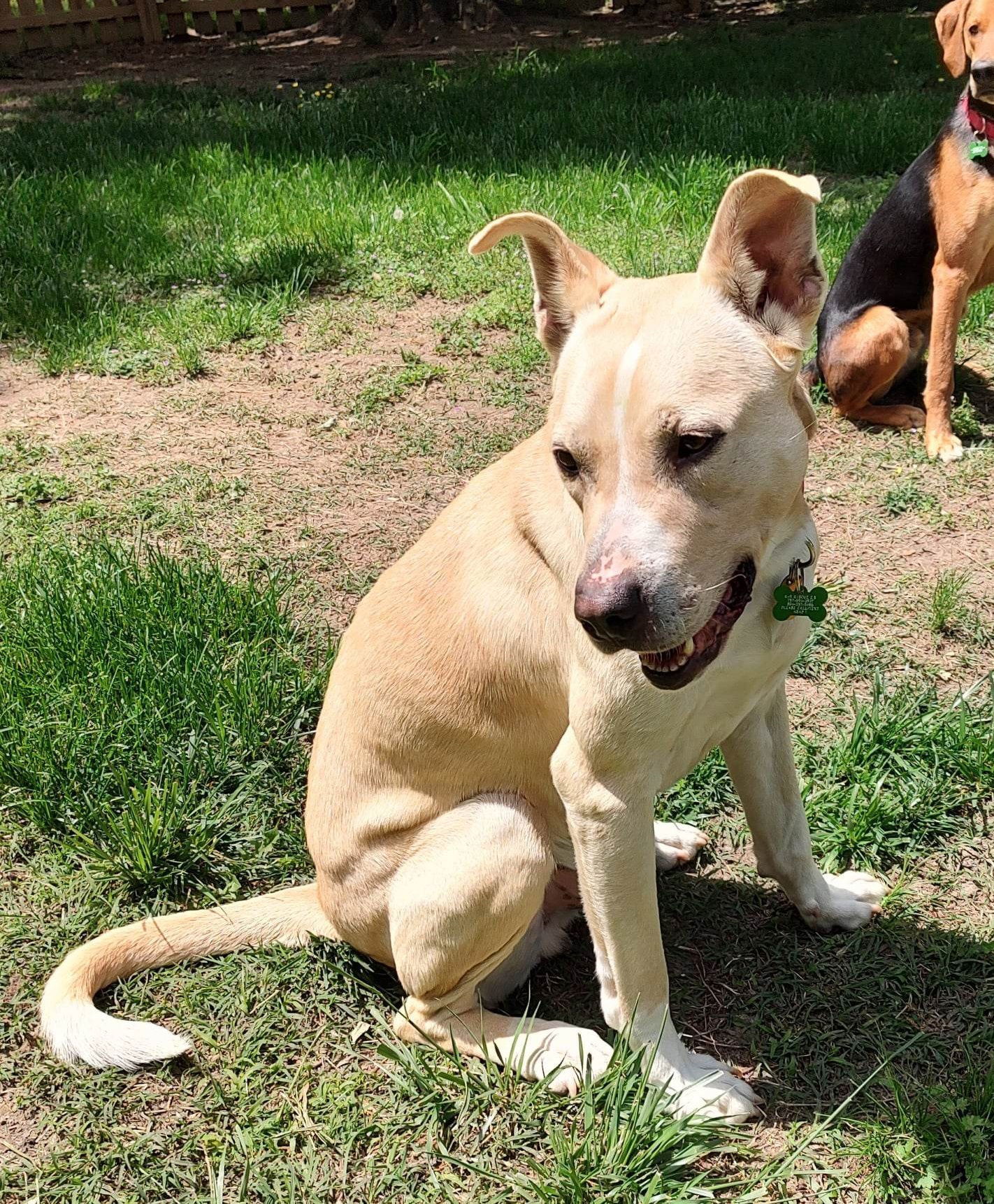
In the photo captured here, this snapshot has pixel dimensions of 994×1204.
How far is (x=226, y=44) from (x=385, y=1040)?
1462 centimetres

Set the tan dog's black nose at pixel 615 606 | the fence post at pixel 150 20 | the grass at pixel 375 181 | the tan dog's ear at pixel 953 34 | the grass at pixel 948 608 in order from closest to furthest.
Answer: the tan dog's black nose at pixel 615 606 → the grass at pixel 948 608 → the tan dog's ear at pixel 953 34 → the grass at pixel 375 181 → the fence post at pixel 150 20

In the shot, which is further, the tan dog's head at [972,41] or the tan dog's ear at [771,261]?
the tan dog's head at [972,41]

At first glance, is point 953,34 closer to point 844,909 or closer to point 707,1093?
point 844,909

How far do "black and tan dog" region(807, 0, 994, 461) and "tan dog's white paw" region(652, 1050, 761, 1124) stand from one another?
331 centimetres

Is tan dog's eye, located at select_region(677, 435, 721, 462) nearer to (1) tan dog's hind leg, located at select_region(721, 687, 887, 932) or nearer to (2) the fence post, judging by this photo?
(1) tan dog's hind leg, located at select_region(721, 687, 887, 932)

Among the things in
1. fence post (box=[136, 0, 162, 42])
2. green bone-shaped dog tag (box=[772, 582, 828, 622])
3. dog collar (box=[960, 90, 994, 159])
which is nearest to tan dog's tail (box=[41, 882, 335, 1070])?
green bone-shaped dog tag (box=[772, 582, 828, 622])

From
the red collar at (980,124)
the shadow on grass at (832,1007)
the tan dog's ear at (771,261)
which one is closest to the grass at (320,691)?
the shadow on grass at (832,1007)

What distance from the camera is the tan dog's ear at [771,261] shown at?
201cm

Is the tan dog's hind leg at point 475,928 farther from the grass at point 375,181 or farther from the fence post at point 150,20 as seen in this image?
the fence post at point 150,20

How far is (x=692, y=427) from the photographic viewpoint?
1901mm

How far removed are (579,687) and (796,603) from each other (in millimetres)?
471

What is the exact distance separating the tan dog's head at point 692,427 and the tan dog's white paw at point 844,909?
1140mm

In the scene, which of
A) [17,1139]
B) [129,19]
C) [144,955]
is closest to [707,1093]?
[144,955]

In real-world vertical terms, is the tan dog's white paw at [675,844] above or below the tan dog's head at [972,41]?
below
